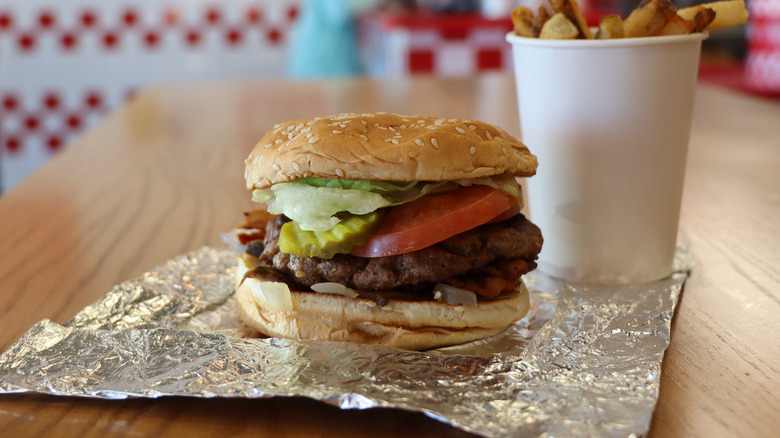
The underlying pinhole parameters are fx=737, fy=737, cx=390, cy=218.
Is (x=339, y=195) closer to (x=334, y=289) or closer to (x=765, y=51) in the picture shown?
(x=334, y=289)

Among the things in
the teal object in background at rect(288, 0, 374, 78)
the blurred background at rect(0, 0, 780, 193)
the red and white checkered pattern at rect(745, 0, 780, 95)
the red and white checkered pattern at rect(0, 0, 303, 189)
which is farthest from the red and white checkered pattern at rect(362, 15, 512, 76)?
the red and white checkered pattern at rect(745, 0, 780, 95)

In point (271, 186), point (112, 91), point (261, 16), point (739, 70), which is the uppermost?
point (271, 186)

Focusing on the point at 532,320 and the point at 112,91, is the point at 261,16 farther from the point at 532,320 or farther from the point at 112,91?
the point at 532,320

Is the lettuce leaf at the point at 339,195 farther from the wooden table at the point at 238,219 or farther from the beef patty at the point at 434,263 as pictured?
the wooden table at the point at 238,219

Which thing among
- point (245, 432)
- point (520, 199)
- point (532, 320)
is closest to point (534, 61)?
point (520, 199)

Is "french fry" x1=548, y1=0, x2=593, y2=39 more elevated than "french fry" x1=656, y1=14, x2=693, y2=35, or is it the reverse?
"french fry" x1=548, y1=0, x2=593, y2=39

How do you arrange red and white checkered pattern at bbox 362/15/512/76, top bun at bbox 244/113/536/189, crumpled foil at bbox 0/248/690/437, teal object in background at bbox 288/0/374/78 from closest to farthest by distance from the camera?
crumpled foil at bbox 0/248/690/437, top bun at bbox 244/113/536/189, red and white checkered pattern at bbox 362/15/512/76, teal object in background at bbox 288/0/374/78

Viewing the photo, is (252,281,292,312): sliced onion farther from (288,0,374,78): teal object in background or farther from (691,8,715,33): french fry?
(288,0,374,78): teal object in background

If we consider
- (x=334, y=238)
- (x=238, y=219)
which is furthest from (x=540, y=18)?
(x=238, y=219)

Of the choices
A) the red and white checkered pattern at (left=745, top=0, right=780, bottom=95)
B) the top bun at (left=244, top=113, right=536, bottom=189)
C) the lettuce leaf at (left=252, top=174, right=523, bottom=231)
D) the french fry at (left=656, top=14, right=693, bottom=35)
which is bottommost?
the red and white checkered pattern at (left=745, top=0, right=780, bottom=95)
